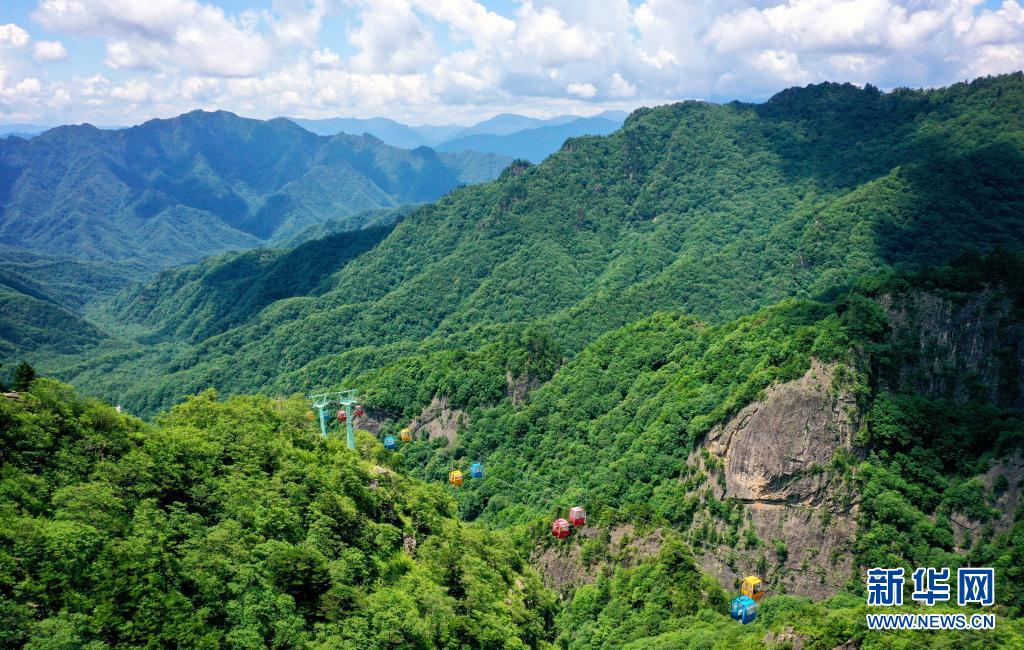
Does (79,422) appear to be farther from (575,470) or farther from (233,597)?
(575,470)

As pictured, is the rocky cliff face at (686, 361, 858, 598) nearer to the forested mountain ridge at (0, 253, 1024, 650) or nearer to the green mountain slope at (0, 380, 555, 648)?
the forested mountain ridge at (0, 253, 1024, 650)

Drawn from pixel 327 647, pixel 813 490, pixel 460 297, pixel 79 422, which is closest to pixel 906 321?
pixel 813 490

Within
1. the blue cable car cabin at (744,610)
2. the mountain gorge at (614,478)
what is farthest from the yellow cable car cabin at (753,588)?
the blue cable car cabin at (744,610)

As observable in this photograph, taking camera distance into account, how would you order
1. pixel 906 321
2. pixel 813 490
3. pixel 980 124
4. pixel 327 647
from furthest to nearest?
pixel 980 124, pixel 906 321, pixel 813 490, pixel 327 647

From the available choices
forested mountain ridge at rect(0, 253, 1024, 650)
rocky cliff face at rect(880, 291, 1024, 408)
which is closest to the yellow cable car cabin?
forested mountain ridge at rect(0, 253, 1024, 650)

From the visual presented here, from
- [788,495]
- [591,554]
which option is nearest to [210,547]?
[591,554]
